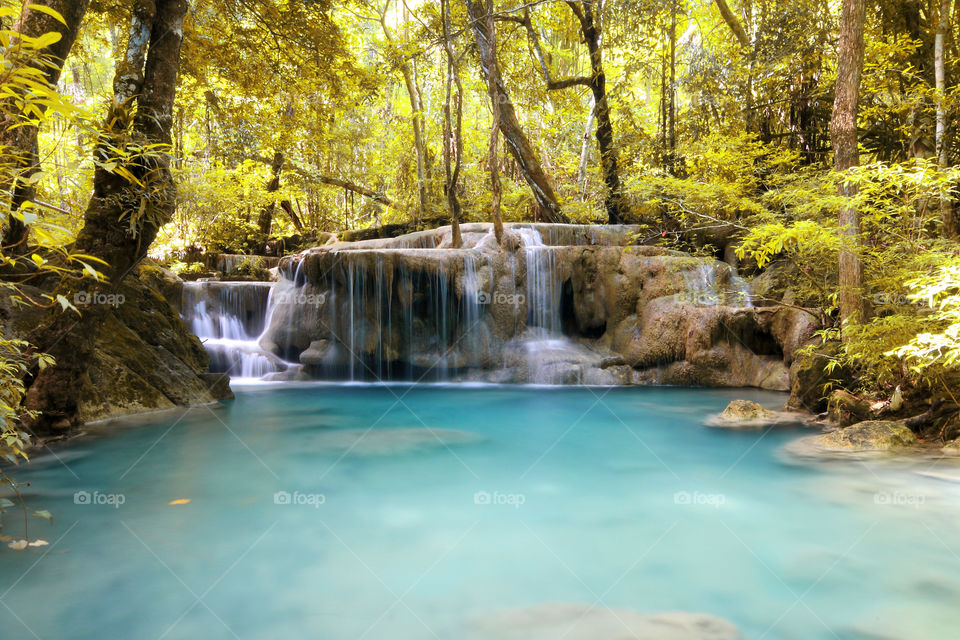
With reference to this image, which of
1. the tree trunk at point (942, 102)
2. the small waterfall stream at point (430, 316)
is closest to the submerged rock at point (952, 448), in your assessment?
the tree trunk at point (942, 102)

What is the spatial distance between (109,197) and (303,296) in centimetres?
585

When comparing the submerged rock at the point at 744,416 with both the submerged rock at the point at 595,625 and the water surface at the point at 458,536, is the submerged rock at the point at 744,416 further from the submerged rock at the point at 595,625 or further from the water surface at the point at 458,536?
the submerged rock at the point at 595,625

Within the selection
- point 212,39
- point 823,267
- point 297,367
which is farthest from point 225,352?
point 823,267

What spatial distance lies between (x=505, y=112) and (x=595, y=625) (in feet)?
35.8

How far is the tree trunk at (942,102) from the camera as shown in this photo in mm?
7639

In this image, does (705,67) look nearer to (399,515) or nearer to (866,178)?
(866,178)

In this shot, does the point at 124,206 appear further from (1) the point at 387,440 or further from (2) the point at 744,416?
(2) the point at 744,416
